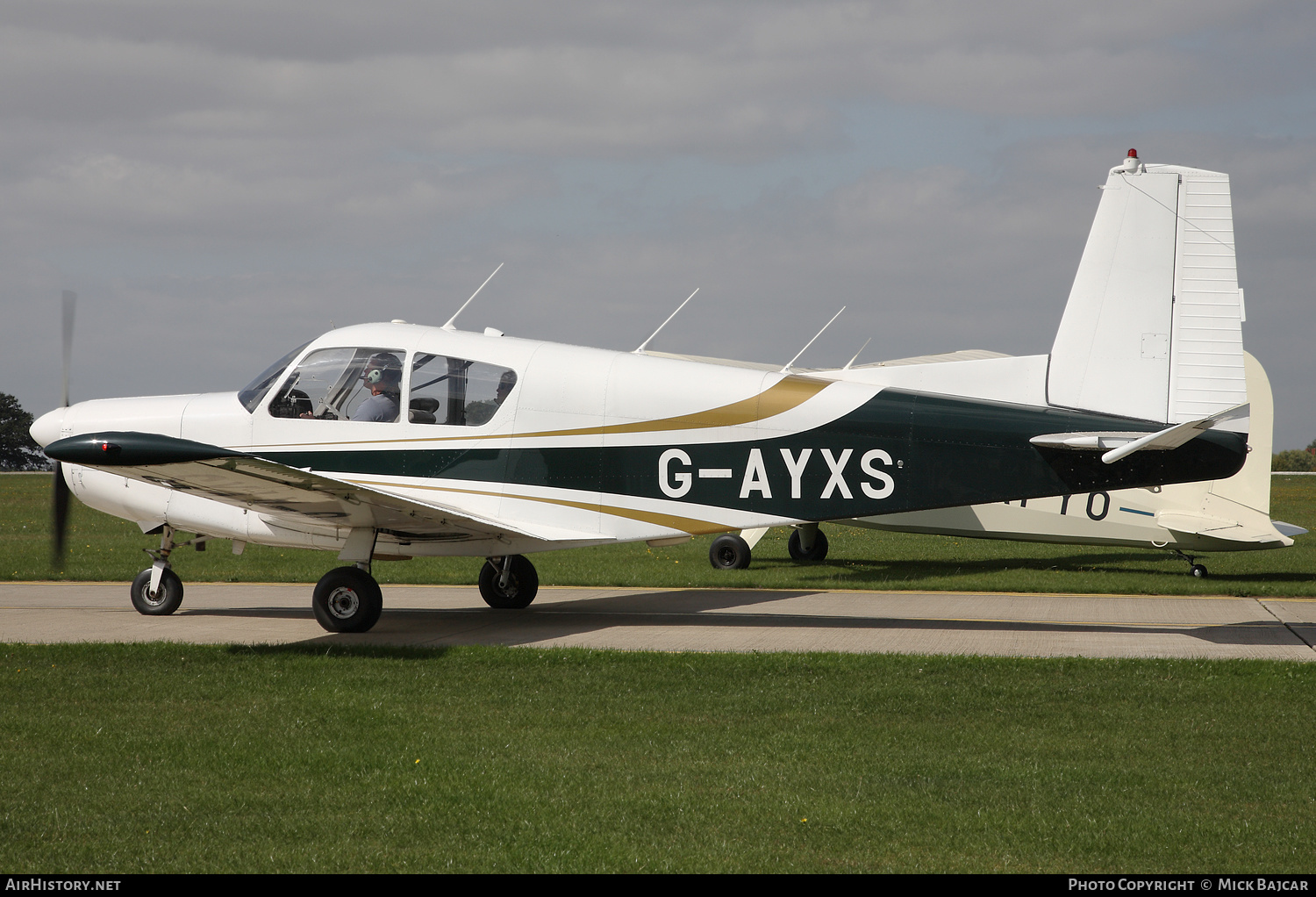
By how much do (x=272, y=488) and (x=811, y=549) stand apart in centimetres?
1121

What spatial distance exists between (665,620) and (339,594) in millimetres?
3452

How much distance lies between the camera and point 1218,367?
31.0 feet

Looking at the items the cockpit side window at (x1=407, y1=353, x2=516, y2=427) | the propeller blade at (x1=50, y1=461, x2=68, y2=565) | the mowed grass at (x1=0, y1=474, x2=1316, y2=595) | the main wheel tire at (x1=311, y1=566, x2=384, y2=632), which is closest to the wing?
the main wheel tire at (x1=311, y1=566, x2=384, y2=632)

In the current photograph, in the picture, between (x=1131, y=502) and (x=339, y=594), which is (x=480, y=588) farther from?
(x=1131, y=502)

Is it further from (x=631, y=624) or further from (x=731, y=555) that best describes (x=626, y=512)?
(x=731, y=555)

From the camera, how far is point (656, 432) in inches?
423

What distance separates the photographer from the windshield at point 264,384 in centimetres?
1143

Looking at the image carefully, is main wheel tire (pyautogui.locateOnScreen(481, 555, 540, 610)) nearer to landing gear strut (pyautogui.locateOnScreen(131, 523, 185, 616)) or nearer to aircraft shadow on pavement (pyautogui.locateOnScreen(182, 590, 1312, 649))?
aircraft shadow on pavement (pyautogui.locateOnScreen(182, 590, 1312, 649))

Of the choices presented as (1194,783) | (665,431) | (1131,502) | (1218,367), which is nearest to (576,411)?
(665,431)

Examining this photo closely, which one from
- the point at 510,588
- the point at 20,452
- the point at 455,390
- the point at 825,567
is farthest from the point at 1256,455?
the point at 20,452

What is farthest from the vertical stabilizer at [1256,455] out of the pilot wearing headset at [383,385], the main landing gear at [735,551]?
the pilot wearing headset at [383,385]

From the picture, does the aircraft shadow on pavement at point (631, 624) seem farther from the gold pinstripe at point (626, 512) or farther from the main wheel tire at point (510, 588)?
the gold pinstripe at point (626, 512)

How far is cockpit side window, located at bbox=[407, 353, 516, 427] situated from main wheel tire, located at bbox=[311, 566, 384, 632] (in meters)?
1.74

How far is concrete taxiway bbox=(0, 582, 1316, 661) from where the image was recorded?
10148mm
